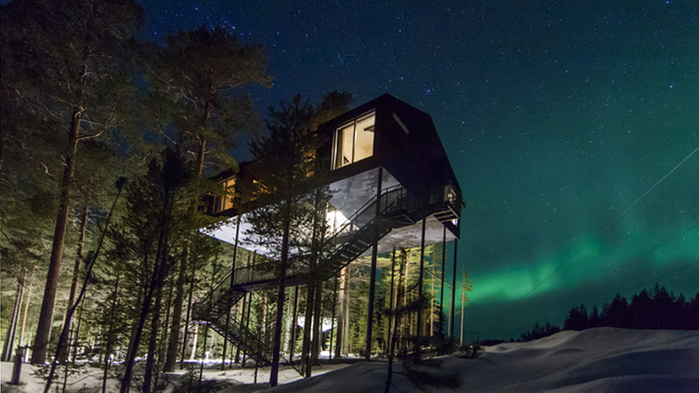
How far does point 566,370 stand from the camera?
29.9ft

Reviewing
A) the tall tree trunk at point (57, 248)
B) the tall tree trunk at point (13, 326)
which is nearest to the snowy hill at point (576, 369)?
the tall tree trunk at point (57, 248)

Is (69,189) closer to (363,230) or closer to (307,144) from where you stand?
(307,144)

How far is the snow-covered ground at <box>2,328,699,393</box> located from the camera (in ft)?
23.6

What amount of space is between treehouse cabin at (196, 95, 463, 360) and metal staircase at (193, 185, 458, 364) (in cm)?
4

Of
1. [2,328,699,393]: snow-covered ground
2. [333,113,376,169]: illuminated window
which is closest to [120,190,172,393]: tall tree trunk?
[2,328,699,393]: snow-covered ground

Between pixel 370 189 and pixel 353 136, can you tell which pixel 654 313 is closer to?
pixel 370 189

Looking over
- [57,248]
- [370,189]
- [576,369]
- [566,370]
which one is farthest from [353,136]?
[57,248]

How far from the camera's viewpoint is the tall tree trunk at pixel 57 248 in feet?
47.3

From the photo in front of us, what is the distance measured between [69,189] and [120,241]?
5.15 m

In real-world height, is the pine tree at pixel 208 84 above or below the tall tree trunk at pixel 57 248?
above

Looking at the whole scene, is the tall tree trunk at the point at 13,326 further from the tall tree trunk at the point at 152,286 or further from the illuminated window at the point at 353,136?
the illuminated window at the point at 353,136

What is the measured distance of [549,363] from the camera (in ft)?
33.6

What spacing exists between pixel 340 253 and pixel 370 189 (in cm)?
389

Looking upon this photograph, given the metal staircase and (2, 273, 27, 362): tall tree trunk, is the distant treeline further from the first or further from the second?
(2, 273, 27, 362): tall tree trunk
